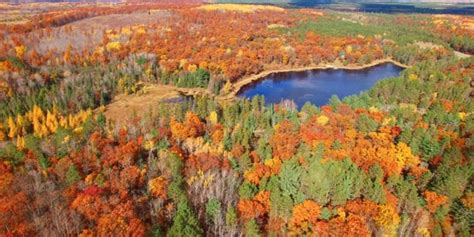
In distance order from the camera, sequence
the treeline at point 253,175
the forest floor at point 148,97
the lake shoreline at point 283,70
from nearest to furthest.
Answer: the treeline at point 253,175
the forest floor at point 148,97
the lake shoreline at point 283,70

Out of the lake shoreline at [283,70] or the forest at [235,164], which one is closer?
the forest at [235,164]

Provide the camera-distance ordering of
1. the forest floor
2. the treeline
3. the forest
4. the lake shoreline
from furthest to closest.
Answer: the lake shoreline
the forest floor
the forest
the treeline

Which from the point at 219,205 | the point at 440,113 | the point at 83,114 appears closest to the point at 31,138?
the point at 83,114

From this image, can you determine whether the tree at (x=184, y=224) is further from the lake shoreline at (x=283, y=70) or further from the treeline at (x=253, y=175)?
the lake shoreline at (x=283, y=70)

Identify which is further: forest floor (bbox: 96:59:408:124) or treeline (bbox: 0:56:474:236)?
forest floor (bbox: 96:59:408:124)

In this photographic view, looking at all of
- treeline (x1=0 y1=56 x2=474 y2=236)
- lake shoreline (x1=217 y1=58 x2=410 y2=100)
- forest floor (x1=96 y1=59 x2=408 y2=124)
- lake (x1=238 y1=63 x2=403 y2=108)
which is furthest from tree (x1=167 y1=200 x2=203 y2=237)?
lake shoreline (x1=217 y1=58 x2=410 y2=100)

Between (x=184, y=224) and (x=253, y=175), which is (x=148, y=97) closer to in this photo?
(x=253, y=175)

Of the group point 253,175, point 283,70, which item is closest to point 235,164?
point 253,175

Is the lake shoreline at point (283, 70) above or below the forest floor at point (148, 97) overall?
above

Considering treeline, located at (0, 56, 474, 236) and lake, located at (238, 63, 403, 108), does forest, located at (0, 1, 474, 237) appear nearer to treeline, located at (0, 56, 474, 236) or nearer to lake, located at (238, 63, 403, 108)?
treeline, located at (0, 56, 474, 236)

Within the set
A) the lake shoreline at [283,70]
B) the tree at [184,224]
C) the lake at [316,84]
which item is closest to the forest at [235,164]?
the tree at [184,224]
